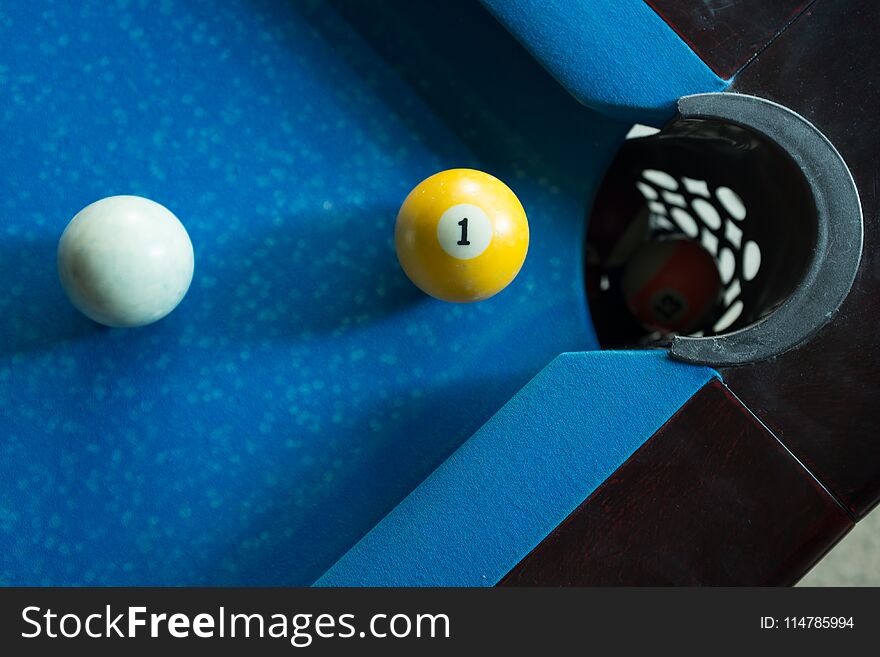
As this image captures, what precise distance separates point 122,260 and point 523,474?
0.57 metres

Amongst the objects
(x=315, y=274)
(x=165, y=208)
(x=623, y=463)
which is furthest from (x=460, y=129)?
(x=623, y=463)

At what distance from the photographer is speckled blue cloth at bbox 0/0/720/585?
115cm

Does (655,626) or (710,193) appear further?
(710,193)

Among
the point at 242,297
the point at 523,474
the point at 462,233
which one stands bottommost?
the point at 523,474

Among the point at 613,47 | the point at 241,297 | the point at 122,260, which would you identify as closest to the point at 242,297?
the point at 241,297

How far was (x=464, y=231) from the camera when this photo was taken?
105 cm

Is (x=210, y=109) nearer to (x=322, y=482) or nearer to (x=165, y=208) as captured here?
(x=165, y=208)

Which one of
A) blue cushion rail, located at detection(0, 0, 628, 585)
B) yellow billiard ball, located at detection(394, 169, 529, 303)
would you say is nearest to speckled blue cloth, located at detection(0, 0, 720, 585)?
blue cushion rail, located at detection(0, 0, 628, 585)

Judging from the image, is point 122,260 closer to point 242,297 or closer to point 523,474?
point 242,297

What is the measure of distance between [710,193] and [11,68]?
3.87ft

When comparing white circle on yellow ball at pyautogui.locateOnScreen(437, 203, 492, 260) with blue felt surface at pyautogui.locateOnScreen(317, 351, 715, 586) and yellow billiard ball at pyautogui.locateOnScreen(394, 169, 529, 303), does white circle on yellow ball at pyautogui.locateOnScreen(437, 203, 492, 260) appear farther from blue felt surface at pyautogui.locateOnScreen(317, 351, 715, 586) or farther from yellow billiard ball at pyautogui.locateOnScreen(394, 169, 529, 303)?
blue felt surface at pyautogui.locateOnScreen(317, 351, 715, 586)

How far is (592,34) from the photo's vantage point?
109 cm

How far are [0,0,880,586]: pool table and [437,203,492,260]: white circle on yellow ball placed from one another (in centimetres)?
16

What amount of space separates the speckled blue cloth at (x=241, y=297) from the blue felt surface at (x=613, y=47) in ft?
0.37
